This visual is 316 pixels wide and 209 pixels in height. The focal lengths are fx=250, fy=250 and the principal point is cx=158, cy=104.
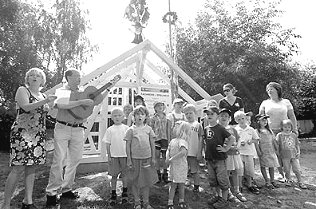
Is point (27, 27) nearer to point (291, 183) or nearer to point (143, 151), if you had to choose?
point (143, 151)

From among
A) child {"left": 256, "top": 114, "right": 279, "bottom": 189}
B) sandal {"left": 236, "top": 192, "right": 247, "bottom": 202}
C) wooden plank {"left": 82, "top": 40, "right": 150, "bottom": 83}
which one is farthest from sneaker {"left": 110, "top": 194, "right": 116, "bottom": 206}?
child {"left": 256, "top": 114, "right": 279, "bottom": 189}

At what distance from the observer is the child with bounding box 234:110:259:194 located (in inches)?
165

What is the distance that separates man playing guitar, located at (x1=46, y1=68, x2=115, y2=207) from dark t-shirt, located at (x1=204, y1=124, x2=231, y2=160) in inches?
68.2

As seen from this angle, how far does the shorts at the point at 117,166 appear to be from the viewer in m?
3.56

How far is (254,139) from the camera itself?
4289 millimetres

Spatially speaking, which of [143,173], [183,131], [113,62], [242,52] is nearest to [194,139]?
[183,131]

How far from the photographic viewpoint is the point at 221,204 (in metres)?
3.47

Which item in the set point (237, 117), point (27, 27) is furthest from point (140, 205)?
point (27, 27)

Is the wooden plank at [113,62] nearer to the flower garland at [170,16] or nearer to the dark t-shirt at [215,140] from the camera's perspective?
the flower garland at [170,16]

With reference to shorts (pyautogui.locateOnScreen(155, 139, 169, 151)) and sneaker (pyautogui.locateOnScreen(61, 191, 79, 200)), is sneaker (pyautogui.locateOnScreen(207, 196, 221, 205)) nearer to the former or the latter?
shorts (pyautogui.locateOnScreen(155, 139, 169, 151))

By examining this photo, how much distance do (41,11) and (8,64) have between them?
18.4ft

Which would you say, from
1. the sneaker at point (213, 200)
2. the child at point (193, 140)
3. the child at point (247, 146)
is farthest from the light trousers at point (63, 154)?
the child at point (247, 146)

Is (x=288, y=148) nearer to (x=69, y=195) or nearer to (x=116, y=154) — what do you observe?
(x=116, y=154)

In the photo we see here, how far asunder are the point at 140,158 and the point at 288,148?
3.02m
